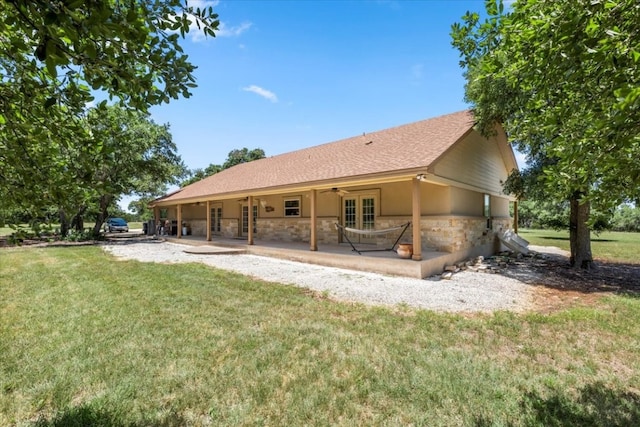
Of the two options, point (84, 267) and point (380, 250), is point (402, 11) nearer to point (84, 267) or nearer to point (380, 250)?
point (380, 250)

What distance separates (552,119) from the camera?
222 cm

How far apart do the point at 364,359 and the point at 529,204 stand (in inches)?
1466

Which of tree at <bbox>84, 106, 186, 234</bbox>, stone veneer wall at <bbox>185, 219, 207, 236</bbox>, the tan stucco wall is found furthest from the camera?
stone veneer wall at <bbox>185, 219, 207, 236</bbox>

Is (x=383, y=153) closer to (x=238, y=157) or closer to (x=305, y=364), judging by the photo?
(x=305, y=364)

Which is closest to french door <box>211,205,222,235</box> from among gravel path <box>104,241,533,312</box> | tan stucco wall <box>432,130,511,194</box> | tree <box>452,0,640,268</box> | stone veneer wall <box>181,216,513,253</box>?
stone veneer wall <box>181,216,513,253</box>

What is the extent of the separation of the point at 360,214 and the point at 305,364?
8.56m

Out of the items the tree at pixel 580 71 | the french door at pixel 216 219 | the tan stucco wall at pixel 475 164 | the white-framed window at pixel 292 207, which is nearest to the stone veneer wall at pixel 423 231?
the white-framed window at pixel 292 207

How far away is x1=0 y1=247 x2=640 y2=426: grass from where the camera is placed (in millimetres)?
2404

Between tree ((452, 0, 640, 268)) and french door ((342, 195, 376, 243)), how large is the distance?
7967 mm

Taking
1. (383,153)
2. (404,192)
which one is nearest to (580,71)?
(383,153)

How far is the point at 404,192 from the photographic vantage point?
402 inches

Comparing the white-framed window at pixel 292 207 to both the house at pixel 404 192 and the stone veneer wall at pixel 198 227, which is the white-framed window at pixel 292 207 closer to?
the house at pixel 404 192

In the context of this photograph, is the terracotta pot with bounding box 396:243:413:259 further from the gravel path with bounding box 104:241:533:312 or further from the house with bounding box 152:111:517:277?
the gravel path with bounding box 104:241:533:312

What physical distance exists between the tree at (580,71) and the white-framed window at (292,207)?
10707 millimetres
